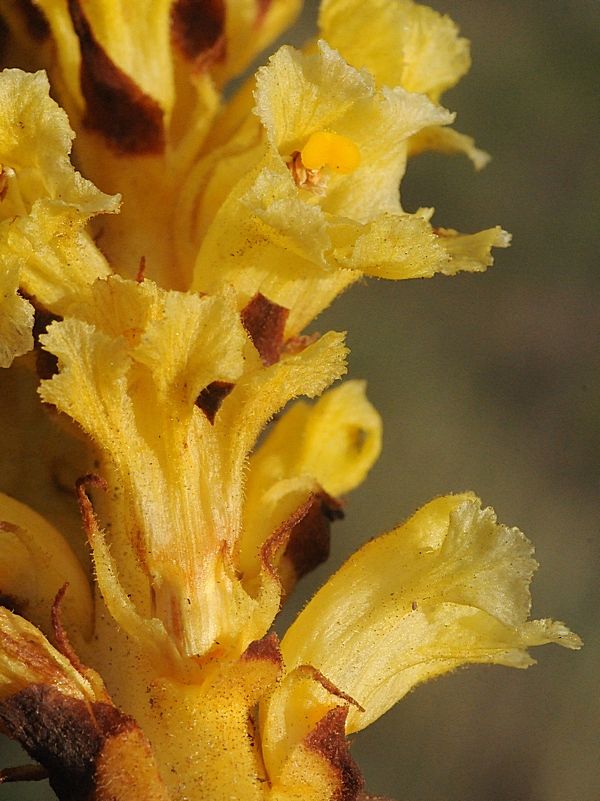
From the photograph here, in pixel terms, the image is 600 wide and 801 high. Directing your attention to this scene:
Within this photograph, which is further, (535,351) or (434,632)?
(535,351)

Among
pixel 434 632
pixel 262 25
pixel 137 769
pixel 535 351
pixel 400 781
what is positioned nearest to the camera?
pixel 137 769

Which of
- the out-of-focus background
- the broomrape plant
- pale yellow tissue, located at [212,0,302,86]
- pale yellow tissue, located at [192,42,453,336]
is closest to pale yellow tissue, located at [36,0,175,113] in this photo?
the broomrape plant

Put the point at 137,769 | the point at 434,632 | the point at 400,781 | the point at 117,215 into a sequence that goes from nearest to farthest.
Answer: the point at 137,769 < the point at 434,632 < the point at 117,215 < the point at 400,781

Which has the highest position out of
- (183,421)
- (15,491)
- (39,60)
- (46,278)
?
(39,60)

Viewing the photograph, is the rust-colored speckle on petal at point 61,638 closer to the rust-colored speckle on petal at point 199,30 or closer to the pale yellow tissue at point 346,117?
the pale yellow tissue at point 346,117

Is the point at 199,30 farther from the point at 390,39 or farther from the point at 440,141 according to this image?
the point at 440,141

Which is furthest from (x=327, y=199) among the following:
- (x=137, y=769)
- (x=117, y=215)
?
(x=137, y=769)

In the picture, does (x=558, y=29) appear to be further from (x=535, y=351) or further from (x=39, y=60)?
(x=39, y=60)
